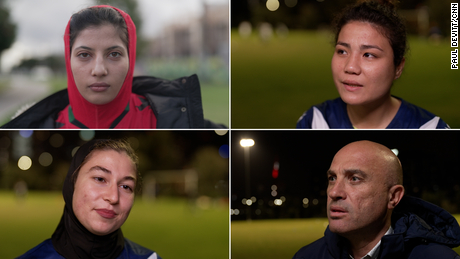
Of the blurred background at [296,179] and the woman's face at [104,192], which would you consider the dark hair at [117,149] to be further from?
the blurred background at [296,179]

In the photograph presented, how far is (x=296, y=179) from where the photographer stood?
256 cm

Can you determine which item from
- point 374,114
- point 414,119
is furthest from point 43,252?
point 414,119

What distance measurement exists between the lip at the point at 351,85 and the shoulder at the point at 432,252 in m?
0.81

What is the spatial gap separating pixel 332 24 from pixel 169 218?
4.48 feet

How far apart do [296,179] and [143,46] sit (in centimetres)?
110

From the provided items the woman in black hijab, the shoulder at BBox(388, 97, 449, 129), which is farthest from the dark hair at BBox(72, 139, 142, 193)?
the shoulder at BBox(388, 97, 449, 129)

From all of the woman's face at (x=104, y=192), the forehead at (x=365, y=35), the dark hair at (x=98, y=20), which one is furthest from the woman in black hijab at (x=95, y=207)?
the forehead at (x=365, y=35)

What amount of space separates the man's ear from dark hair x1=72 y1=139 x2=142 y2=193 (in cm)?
128

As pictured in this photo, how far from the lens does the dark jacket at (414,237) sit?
2125 mm

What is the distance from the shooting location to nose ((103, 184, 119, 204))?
2.29 m

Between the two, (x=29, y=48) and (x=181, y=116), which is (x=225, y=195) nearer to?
(x=181, y=116)

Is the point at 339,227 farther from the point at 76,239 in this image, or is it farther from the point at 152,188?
the point at 76,239

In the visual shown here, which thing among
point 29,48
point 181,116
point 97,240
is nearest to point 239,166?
point 181,116

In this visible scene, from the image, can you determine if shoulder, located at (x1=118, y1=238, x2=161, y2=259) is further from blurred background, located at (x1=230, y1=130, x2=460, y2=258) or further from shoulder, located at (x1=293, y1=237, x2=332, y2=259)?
shoulder, located at (x1=293, y1=237, x2=332, y2=259)
